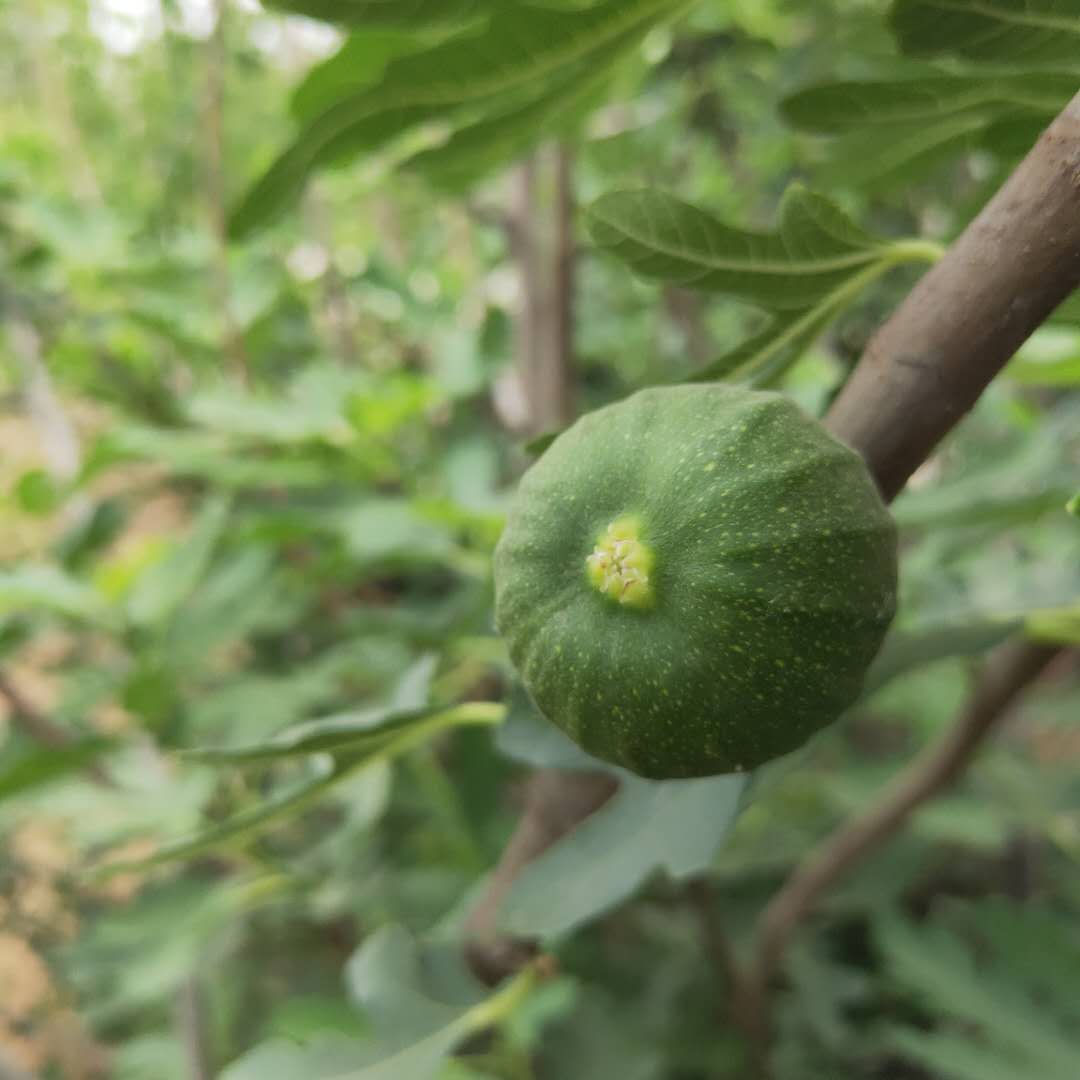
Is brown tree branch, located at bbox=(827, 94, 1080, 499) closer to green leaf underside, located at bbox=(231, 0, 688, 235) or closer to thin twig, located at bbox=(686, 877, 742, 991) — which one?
green leaf underside, located at bbox=(231, 0, 688, 235)

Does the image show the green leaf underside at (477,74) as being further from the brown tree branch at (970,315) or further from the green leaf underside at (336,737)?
the green leaf underside at (336,737)

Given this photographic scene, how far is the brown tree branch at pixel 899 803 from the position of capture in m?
1.01

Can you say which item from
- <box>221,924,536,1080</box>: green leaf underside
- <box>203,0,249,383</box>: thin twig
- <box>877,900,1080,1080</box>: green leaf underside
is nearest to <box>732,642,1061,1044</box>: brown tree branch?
<box>877,900,1080,1080</box>: green leaf underside

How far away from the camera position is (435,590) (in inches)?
93.6

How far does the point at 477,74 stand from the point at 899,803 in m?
1.01

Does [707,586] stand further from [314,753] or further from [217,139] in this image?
[217,139]

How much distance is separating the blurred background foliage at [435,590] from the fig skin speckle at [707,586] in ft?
0.51

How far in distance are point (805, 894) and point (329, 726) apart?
3.47 feet

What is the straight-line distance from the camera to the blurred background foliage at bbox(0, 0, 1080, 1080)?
27.6 inches

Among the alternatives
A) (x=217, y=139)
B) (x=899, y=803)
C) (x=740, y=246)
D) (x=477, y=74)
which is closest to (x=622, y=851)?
(x=740, y=246)

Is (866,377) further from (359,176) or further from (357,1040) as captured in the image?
(359,176)

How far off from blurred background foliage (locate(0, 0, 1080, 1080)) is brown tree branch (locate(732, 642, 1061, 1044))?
0.07 m

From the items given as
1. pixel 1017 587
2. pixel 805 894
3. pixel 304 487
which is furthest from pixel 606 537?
pixel 304 487

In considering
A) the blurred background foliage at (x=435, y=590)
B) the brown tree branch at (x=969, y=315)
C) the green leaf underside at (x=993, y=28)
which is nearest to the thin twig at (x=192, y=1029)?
the blurred background foliage at (x=435, y=590)
